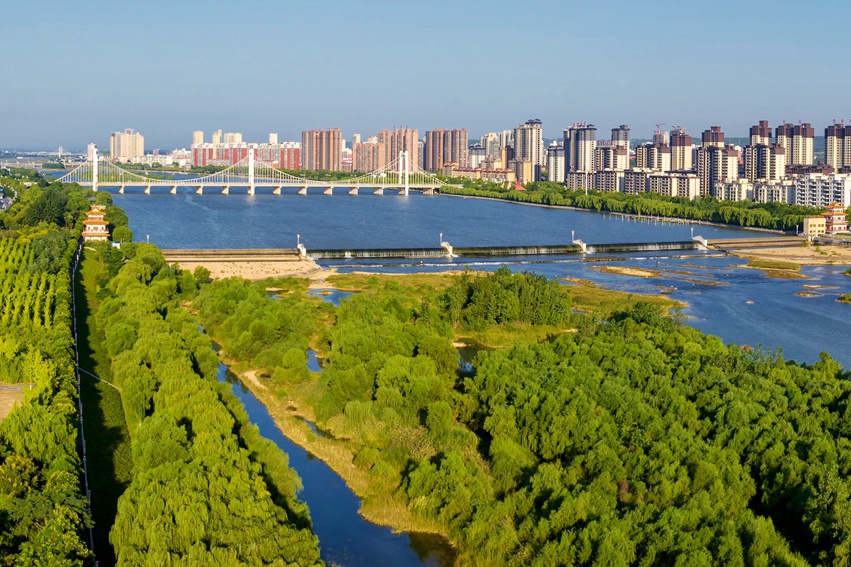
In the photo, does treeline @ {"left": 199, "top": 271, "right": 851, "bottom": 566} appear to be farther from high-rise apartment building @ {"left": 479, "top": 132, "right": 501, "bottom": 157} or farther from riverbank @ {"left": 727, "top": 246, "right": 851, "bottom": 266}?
high-rise apartment building @ {"left": 479, "top": 132, "right": 501, "bottom": 157}

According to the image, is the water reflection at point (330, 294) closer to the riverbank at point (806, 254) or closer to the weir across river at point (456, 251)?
the weir across river at point (456, 251)

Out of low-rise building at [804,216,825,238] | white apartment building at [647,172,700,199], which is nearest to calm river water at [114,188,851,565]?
low-rise building at [804,216,825,238]

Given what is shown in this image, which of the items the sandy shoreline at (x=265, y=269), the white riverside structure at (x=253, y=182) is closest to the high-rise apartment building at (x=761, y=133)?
the white riverside structure at (x=253, y=182)

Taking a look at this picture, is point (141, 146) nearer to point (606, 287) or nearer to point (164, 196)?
point (164, 196)

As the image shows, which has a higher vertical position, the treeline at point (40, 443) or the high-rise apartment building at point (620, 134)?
the high-rise apartment building at point (620, 134)

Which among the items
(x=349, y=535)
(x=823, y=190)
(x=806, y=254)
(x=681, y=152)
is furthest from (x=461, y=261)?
(x=681, y=152)

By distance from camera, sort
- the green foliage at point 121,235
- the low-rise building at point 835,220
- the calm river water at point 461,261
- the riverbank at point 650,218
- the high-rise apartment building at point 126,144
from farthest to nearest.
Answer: the high-rise apartment building at point 126,144 < the riverbank at point 650,218 < the low-rise building at point 835,220 < the green foliage at point 121,235 < the calm river water at point 461,261
